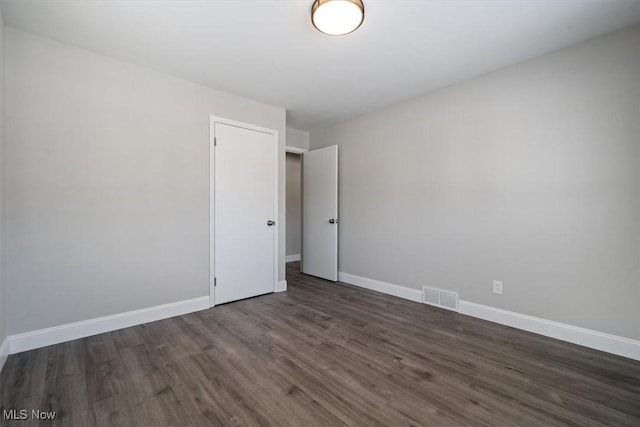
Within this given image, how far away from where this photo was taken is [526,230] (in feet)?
8.79

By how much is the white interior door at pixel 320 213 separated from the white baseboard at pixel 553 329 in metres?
1.38

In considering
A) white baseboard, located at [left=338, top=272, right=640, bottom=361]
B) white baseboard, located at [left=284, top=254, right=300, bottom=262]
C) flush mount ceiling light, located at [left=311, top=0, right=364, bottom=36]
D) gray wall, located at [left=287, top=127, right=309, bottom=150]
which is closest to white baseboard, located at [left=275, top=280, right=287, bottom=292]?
white baseboard, located at [left=338, top=272, right=640, bottom=361]

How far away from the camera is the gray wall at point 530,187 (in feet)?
7.36

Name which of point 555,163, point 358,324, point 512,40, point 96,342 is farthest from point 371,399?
point 512,40

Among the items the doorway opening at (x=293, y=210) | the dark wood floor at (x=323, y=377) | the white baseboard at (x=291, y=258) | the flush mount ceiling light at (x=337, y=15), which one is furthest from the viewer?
the doorway opening at (x=293, y=210)

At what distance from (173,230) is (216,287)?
0.82 m

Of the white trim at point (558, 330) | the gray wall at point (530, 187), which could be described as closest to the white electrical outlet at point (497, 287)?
the gray wall at point (530, 187)

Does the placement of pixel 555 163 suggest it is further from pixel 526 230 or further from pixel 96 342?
pixel 96 342

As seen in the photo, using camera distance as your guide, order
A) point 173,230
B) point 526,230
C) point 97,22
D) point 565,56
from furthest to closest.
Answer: point 173,230 → point 526,230 → point 565,56 → point 97,22

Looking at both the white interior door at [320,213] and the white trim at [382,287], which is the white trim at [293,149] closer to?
the white interior door at [320,213]

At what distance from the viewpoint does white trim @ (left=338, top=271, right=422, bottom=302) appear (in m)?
3.55

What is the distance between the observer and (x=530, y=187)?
266 centimetres

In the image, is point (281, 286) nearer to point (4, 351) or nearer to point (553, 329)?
point (4, 351)

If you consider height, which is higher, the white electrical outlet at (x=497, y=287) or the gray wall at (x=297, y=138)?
the gray wall at (x=297, y=138)
